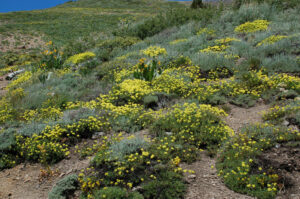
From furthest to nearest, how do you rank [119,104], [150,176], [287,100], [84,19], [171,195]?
1. [84,19]
2. [119,104]
3. [287,100]
4. [150,176]
5. [171,195]

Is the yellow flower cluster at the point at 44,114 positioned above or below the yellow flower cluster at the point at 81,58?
below

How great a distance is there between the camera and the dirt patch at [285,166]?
354 centimetres

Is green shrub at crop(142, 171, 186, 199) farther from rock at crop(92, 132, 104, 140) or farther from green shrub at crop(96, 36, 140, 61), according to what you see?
green shrub at crop(96, 36, 140, 61)

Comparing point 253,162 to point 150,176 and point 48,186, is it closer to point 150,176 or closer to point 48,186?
point 150,176

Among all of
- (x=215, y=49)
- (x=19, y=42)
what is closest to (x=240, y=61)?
(x=215, y=49)

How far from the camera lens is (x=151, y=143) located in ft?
15.8

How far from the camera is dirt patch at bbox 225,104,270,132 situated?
5.59m

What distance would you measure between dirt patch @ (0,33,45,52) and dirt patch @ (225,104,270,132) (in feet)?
67.9

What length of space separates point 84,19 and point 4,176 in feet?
117

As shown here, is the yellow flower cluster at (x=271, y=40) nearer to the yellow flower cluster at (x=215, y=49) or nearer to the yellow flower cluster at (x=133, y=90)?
the yellow flower cluster at (x=215, y=49)

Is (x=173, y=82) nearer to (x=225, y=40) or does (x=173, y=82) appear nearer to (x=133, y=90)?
(x=133, y=90)

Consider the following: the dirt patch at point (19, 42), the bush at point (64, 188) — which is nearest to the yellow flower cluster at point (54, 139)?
the bush at point (64, 188)

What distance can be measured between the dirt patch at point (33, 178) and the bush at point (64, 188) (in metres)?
0.26

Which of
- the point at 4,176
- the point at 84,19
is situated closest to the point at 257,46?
the point at 4,176
